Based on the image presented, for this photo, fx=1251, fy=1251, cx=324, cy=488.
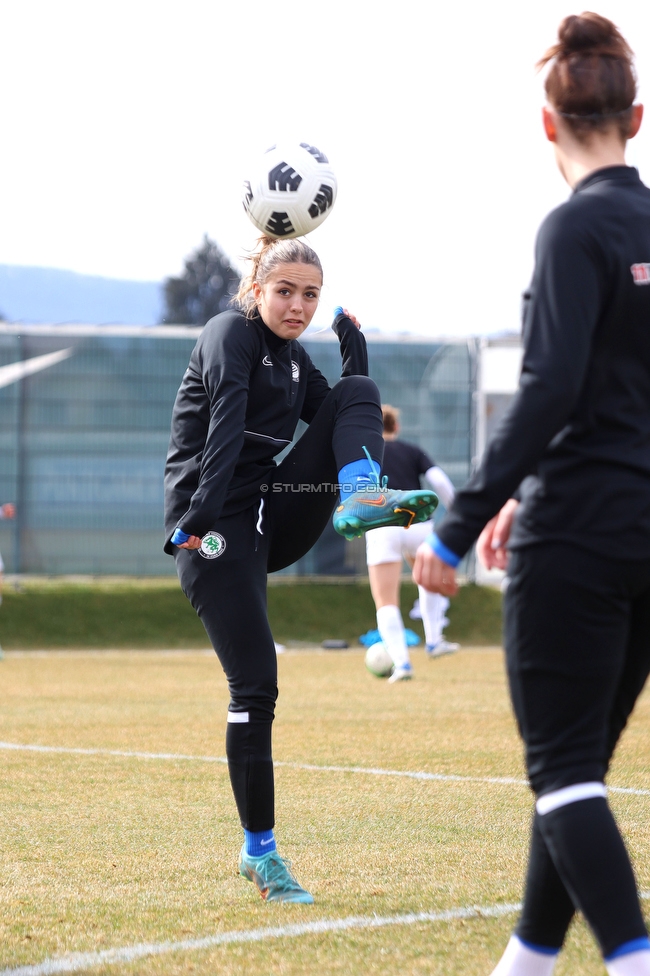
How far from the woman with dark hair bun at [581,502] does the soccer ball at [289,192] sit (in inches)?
86.5

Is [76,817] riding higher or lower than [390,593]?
higher

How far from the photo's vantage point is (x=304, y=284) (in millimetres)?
4227

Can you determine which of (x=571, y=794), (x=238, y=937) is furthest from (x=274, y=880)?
(x=571, y=794)

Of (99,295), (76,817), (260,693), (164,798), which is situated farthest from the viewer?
(99,295)

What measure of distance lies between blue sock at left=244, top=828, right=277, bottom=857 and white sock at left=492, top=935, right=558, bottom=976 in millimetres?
1343

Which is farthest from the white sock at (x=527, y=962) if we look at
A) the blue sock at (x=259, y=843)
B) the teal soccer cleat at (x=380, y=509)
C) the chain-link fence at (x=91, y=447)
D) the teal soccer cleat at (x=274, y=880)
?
the chain-link fence at (x=91, y=447)

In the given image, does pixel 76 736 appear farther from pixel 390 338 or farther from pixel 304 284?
pixel 390 338

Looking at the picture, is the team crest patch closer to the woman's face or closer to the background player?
the woman's face

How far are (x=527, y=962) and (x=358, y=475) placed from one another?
1.77 m

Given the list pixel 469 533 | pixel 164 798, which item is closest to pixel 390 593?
pixel 164 798

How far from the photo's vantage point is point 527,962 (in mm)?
2756

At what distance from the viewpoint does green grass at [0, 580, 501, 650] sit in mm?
18188

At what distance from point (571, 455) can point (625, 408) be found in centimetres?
15

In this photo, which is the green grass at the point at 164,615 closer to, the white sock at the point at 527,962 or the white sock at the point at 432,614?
the white sock at the point at 432,614
